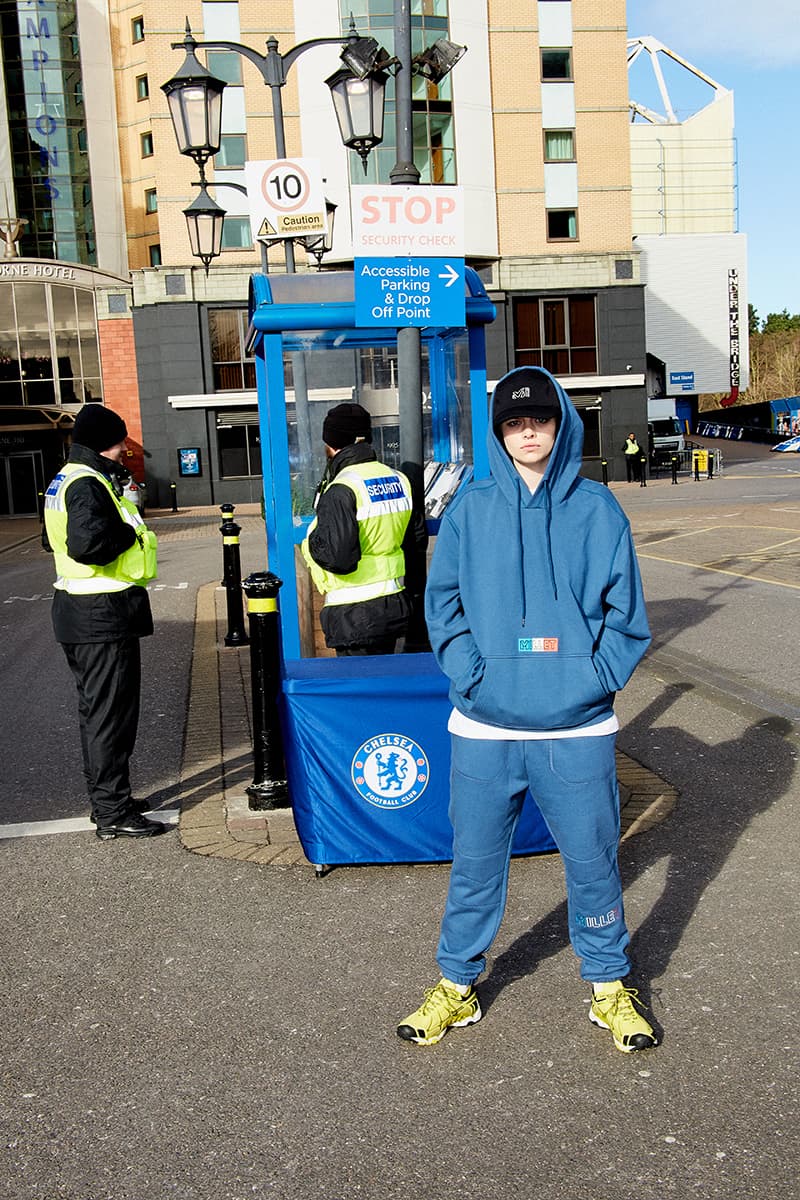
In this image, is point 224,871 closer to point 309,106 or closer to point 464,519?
point 464,519

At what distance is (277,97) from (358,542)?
8.47m

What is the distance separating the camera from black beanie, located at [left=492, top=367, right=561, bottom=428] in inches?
128

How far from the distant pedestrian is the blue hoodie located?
106ft

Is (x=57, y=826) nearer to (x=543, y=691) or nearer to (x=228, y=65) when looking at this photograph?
(x=543, y=691)

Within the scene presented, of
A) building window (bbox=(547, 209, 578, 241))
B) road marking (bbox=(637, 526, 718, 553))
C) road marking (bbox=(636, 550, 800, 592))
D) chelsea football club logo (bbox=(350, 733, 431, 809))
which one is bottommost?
road marking (bbox=(637, 526, 718, 553))

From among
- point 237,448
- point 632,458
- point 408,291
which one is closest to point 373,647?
point 408,291

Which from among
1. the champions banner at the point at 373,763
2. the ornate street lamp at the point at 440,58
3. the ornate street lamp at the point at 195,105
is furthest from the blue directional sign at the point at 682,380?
the champions banner at the point at 373,763

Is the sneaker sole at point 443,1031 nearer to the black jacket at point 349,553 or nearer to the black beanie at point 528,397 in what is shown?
the black beanie at point 528,397

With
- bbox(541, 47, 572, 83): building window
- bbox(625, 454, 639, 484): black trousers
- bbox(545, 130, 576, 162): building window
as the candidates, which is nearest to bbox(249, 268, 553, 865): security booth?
bbox(625, 454, 639, 484): black trousers

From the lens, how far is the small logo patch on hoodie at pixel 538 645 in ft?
10.6

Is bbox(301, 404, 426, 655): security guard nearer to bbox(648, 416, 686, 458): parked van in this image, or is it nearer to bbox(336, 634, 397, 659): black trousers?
bbox(336, 634, 397, 659): black trousers

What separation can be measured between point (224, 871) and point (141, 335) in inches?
1380

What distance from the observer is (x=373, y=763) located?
469 centimetres

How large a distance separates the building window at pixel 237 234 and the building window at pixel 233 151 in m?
1.71
